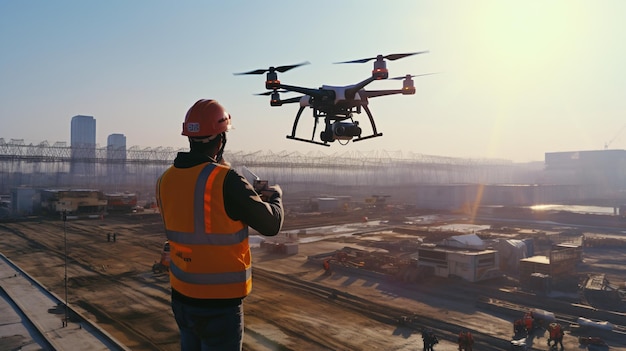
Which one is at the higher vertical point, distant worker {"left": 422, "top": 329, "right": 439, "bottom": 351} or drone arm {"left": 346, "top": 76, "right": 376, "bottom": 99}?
drone arm {"left": 346, "top": 76, "right": 376, "bottom": 99}

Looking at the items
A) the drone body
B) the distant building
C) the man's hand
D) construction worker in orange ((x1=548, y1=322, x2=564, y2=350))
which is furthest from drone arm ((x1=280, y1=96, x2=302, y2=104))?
the distant building

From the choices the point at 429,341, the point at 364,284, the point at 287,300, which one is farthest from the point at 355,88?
the point at 364,284

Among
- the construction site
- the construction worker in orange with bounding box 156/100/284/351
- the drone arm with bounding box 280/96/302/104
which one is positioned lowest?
the construction site

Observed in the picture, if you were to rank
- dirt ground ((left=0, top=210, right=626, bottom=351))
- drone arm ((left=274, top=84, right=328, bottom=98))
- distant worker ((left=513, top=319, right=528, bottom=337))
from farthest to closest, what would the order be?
distant worker ((left=513, top=319, right=528, bottom=337))
dirt ground ((left=0, top=210, right=626, bottom=351))
drone arm ((left=274, top=84, right=328, bottom=98))

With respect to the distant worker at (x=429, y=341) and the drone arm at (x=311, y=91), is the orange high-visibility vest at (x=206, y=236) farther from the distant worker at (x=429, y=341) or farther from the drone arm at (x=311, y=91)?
the distant worker at (x=429, y=341)

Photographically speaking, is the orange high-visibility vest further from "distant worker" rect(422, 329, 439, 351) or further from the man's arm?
"distant worker" rect(422, 329, 439, 351)

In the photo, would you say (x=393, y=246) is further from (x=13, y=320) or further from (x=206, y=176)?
(x=206, y=176)

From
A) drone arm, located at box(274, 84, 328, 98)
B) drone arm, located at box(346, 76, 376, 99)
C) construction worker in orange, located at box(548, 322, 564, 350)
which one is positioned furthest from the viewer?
construction worker in orange, located at box(548, 322, 564, 350)
